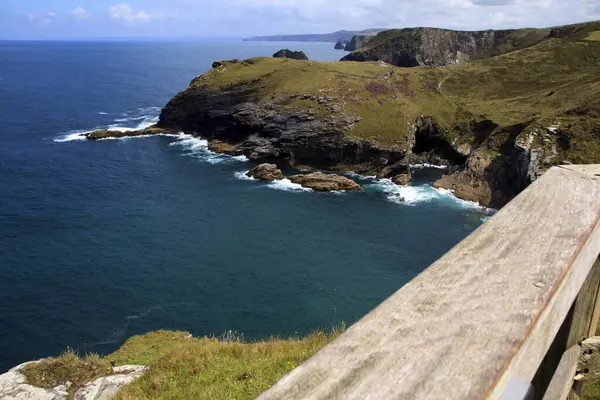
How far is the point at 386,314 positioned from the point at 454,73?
438 ft

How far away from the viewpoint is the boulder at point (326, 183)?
66.4 metres

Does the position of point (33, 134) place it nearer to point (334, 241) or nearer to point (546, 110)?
point (334, 241)

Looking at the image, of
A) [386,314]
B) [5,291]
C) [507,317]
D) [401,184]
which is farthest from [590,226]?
[401,184]

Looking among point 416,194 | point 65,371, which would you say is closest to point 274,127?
point 416,194

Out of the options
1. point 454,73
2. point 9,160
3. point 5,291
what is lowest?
point 5,291

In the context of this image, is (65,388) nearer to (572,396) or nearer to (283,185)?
(572,396)

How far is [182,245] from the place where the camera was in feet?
158

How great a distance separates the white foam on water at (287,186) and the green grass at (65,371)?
170ft

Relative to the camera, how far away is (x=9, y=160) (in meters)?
73.9

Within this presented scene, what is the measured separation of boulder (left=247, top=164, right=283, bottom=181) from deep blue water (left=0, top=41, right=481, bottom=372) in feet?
8.85

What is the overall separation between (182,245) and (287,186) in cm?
2400

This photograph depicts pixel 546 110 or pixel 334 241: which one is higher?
pixel 546 110

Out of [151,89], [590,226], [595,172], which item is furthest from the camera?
[151,89]

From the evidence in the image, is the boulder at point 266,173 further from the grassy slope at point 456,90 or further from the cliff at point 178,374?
the cliff at point 178,374
